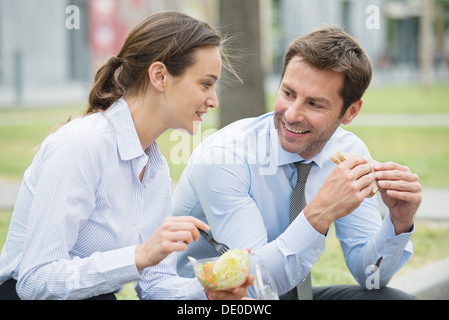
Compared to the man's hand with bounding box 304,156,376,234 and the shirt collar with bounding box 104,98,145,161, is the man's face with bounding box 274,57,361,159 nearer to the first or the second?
the man's hand with bounding box 304,156,376,234

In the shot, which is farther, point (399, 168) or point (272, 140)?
point (272, 140)

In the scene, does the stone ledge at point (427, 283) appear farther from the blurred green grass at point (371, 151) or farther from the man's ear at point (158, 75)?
the man's ear at point (158, 75)

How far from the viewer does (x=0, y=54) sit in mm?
23016

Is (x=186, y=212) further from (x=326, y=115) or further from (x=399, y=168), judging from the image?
(x=399, y=168)

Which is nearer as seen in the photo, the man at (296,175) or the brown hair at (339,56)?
the man at (296,175)

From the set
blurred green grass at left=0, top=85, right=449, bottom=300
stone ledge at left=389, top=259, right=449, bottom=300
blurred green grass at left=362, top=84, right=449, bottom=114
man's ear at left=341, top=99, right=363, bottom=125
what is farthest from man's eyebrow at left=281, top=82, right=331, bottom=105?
blurred green grass at left=362, top=84, right=449, bottom=114

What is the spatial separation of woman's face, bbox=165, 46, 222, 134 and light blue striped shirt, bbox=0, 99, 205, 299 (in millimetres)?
163

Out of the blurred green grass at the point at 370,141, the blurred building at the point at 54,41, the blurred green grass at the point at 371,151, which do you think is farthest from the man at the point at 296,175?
the blurred building at the point at 54,41

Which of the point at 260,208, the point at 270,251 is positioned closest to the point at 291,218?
the point at 260,208

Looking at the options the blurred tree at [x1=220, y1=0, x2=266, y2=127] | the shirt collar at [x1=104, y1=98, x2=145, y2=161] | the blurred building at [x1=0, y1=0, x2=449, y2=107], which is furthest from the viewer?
the blurred building at [x1=0, y1=0, x2=449, y2=107]

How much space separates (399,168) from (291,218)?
49cm

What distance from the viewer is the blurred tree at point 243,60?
6.38 metres

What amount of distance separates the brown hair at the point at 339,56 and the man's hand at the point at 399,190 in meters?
0.48

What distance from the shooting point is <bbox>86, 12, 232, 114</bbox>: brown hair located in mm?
2334
